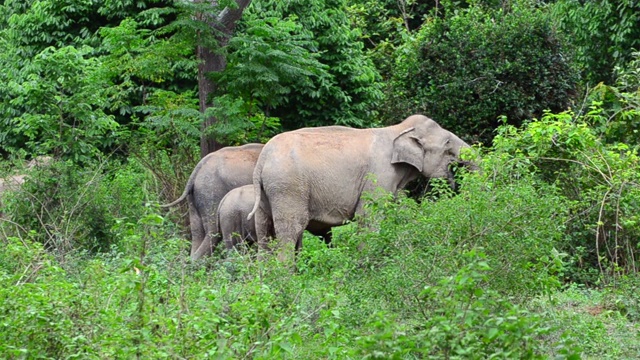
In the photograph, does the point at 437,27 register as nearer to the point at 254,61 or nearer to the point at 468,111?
the point at 468,111

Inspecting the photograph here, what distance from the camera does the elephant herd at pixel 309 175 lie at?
524 inches

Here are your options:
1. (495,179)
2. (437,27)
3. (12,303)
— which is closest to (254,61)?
(437,27)

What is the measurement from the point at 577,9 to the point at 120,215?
426 inches

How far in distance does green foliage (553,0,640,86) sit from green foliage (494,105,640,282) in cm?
822

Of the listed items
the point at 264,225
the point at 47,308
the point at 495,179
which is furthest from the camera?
the point at 264,225

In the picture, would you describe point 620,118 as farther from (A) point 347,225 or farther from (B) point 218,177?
(B) point 218,177

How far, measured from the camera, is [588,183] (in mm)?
13008

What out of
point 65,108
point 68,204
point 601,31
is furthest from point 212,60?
point 601,31

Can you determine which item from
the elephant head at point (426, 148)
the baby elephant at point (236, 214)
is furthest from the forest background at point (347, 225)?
the baby elephant at point (236, 214)

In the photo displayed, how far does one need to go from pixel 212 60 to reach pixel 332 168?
4303mm

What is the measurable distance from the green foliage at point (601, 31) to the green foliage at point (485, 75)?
2478 mm

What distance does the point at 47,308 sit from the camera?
24.3ft

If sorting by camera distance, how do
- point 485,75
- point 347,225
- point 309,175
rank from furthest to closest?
point 485,75 < point 309,175 < point 347,225

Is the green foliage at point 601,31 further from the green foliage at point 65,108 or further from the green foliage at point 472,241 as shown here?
the green foliage at point 472,241
